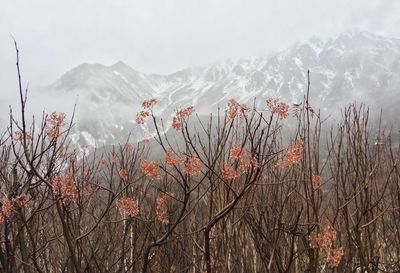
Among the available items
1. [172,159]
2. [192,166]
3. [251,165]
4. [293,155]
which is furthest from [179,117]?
[293,155]

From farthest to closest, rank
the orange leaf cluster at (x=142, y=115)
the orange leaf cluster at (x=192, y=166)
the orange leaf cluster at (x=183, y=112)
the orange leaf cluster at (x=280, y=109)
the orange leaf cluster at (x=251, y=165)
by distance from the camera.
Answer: the orange leaf cluster at (x=142, y=115)
the orange leaf cluster at (x=183, y=112)
the orange leaf cluster at (x=280, y=109)
the orange leaf cluster at (x=192, y=166)
the orange leaf cluster at (x=251, y=165)

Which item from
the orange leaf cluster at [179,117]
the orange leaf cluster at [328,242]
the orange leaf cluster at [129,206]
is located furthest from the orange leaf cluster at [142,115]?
the orange leaf cluster at [328,242]

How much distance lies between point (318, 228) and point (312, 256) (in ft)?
1.68

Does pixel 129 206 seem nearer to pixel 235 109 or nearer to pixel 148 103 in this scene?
pixel 148 103

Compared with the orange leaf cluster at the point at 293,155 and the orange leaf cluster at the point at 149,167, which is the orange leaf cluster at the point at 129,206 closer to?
the orange leaf cluster at the point at 149,167

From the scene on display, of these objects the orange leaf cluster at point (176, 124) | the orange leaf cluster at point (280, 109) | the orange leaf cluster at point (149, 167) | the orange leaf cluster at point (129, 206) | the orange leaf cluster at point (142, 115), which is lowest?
the orange leaf cluster at point (129, 206)

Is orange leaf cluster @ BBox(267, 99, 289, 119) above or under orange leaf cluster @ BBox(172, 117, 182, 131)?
above

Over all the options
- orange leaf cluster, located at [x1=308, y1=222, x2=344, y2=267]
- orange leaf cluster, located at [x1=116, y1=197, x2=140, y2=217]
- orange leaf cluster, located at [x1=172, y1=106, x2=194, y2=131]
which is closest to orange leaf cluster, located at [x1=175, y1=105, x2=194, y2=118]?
orange leaf cluster, located at [x1=172, y1=106, x2=194, y2=131]

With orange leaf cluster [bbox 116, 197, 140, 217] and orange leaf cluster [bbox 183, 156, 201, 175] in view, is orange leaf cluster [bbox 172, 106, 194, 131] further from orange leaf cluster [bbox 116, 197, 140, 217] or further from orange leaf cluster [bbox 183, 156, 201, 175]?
orange leaf cluster [bbox 116, 197, 140, 217]

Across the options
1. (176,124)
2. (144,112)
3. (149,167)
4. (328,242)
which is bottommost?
(328,242)

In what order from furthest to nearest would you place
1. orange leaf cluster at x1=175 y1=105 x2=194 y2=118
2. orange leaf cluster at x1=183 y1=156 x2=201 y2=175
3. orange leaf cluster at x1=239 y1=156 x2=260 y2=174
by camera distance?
orange leaf cluster at x1=175 y1=105 x2=194 y2=118, orange leaf cluster at x1=183 y1=156 x2=201 y2=175, orange leaf cluster at x1=239 y1=156 x2=260 y2=174

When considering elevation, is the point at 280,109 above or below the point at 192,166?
above

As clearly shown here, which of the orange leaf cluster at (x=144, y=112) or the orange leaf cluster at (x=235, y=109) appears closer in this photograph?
the orange leaf cluster at (x=235, y=109)

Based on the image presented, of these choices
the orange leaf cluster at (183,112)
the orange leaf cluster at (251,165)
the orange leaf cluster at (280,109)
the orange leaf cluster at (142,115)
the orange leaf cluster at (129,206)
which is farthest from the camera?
the orange leaf cluster at (142,115)
